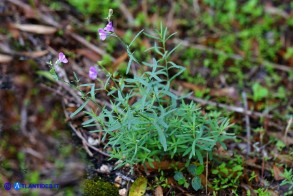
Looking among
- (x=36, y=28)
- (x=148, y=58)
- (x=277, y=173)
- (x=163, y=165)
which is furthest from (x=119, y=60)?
(x=277, y=173)

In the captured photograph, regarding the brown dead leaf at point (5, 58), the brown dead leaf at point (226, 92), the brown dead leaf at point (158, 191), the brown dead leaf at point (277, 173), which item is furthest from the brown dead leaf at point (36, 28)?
the brown dead leaf at point (277, 173)

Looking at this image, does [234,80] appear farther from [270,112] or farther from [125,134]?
[125,134]

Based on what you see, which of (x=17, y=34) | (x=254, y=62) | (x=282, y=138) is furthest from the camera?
(x=254, y=62)

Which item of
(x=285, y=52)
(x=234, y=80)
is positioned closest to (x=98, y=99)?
(x=234, y=80)

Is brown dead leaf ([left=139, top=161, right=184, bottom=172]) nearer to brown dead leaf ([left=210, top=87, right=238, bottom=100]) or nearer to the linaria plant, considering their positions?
the linaria plant

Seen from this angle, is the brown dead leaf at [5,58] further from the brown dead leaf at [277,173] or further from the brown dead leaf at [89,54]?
the brown dead leaf at [277,173]

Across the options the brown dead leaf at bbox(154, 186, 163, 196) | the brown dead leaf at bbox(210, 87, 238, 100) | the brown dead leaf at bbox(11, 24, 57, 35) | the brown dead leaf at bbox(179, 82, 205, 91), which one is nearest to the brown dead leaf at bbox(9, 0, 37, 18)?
the brown dead leaf at bbox(11, 24, 57, 35)
